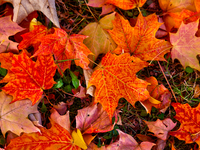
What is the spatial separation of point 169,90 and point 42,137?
3.61 feet

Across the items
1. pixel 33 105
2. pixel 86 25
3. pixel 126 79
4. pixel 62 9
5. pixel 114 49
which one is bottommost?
pixel 33 105

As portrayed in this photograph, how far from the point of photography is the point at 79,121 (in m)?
1.27

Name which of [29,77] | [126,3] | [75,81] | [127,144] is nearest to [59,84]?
[75,81]

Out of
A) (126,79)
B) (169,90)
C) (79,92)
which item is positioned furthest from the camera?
(169,90)

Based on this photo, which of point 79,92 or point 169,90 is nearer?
point 79,92

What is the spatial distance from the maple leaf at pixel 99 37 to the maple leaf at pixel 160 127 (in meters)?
0.68

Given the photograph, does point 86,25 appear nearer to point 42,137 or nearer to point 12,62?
point 12,62

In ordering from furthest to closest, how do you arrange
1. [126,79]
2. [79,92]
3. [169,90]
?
[169,90], [79,92], [126,79]

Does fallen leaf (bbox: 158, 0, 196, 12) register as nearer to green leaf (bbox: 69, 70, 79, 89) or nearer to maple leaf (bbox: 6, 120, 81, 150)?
green leaf (bbox: 69, 70, 79, 89)

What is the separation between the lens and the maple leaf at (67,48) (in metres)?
1.19

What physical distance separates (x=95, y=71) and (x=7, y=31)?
27.1 inches

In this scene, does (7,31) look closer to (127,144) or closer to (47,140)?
(47,140)

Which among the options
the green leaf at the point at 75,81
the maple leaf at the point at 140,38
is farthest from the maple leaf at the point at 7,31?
the maple leaf at the point at 140,38

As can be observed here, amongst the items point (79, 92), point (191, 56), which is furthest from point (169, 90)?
point (79, 92)
